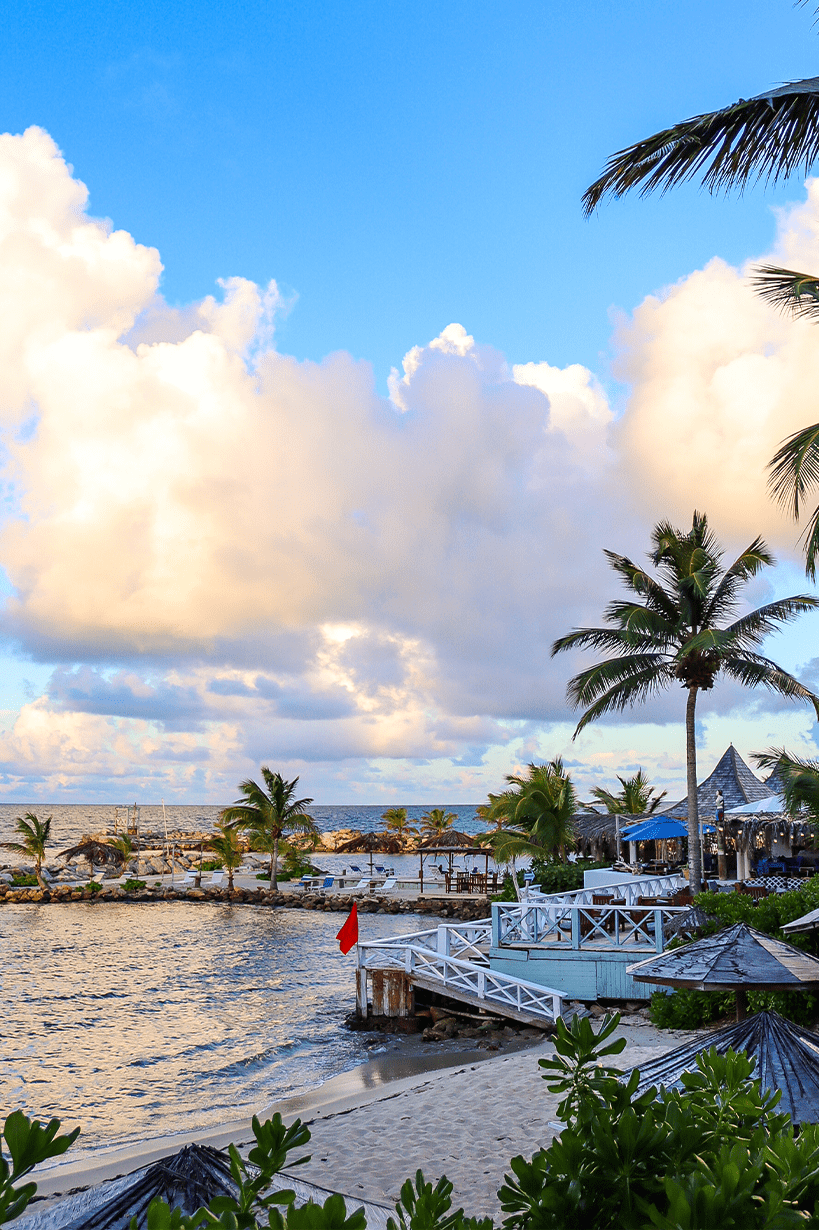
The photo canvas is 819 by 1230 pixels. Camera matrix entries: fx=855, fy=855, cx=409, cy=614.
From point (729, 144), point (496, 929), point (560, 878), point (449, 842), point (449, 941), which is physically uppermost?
point (729, 144)

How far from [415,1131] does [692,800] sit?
35.9 feet

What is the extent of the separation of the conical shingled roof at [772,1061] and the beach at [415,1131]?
11.6 ft

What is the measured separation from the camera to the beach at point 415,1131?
356 inches

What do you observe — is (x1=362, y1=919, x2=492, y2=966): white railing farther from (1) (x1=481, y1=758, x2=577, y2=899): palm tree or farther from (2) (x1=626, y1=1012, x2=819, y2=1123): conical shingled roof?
(2) (x1=626, y1=1012, x2=819, y2=1123): conical shingled roof

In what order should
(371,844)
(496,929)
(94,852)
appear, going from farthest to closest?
(371,844) → (94,852) → (496,929)

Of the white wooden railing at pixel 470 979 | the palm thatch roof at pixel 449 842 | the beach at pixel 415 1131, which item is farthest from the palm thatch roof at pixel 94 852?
the beach at pixel 415 1131

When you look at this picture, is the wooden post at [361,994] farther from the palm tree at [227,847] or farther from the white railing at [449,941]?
the palm tree at [227,847]

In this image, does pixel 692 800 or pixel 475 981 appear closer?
pixel 475 981

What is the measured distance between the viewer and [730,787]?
30828 millimetres

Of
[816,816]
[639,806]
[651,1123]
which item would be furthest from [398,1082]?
[639,806]

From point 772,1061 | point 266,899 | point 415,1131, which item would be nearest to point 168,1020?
point 415,1131

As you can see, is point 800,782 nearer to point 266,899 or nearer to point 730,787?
point 730,787

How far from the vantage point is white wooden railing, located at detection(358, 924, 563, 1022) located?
15.9 meters

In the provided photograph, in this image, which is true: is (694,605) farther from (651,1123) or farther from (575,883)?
(651,1123)
